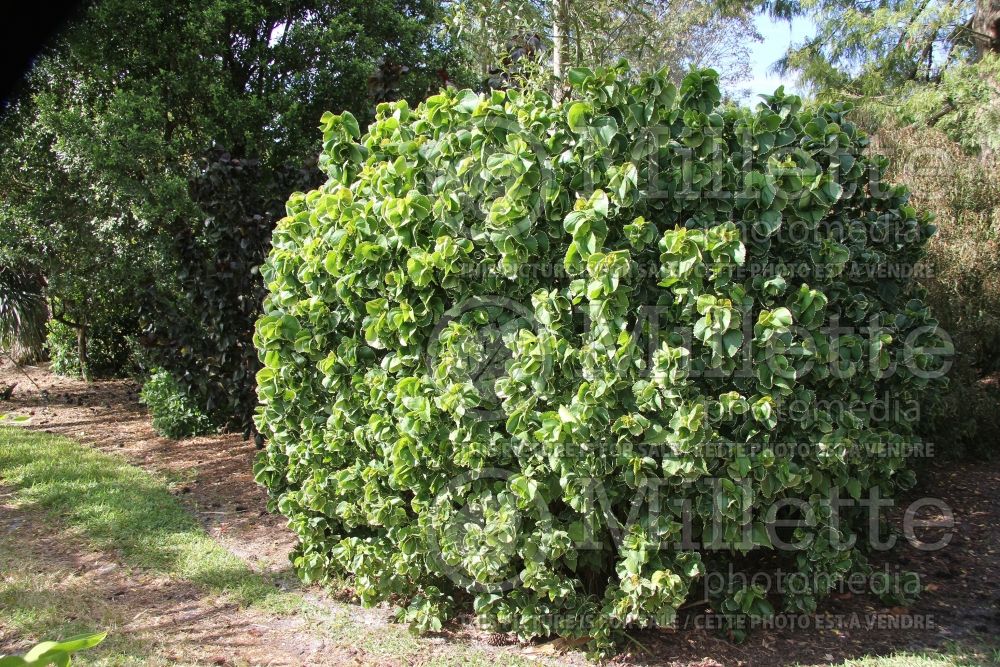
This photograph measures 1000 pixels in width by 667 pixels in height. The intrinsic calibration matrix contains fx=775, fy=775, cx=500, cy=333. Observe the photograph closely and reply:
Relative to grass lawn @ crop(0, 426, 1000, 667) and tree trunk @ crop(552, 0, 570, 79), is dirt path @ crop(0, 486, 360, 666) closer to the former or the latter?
grass lawn @ crop(0, 426, 1000, 667)

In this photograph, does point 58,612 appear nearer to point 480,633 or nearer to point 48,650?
point 480,633

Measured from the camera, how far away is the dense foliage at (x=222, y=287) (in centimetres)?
641

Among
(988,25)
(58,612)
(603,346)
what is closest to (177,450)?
(58,612)

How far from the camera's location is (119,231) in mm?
7648

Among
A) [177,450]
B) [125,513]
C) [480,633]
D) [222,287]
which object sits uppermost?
[222,287]

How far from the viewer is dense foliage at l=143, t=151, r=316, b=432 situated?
21.0 feet

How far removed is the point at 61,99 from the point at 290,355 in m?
5.38

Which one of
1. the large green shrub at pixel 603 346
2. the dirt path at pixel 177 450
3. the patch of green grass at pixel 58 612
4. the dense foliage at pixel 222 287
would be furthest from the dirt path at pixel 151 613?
the dense foliage at pixel 222 287

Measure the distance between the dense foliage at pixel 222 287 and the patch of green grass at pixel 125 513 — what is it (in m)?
1.01

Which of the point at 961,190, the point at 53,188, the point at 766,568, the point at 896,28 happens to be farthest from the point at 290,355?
the point at 896,28

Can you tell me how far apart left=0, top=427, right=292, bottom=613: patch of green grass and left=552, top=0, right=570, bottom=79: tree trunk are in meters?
4.28

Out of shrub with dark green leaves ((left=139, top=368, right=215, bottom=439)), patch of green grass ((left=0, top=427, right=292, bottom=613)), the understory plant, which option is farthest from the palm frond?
the understory plant

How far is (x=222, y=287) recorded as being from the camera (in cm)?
666

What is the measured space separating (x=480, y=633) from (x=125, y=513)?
9.86 ft
